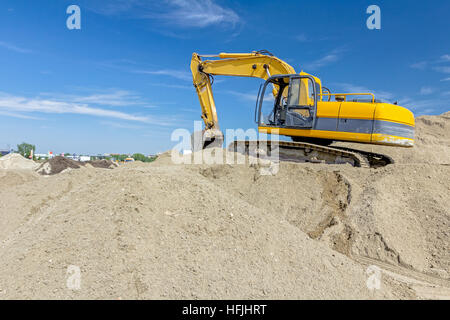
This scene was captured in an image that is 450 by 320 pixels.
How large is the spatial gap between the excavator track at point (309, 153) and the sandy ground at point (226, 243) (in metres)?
1.40

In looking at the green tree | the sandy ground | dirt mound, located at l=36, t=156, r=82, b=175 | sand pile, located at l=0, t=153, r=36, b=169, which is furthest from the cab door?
the green tree

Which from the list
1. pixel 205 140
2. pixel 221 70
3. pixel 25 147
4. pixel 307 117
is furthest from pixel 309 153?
pixel 25 147

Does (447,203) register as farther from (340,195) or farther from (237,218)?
(237,218)

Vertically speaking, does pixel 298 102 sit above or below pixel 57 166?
above

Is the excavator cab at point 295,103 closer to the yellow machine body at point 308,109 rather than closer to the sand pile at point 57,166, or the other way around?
the yellow machine body at point 308,109

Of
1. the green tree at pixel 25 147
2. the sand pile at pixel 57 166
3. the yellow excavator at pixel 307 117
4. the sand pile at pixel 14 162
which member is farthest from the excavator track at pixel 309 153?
the green tree at pixel 25 147

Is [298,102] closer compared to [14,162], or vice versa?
[298,102]

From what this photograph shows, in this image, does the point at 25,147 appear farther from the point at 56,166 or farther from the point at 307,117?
the point at 307,117

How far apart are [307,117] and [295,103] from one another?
1.75 ft

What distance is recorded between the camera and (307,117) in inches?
334

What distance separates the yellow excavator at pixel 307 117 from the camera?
25.1 ft

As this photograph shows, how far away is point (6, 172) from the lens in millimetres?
10484
